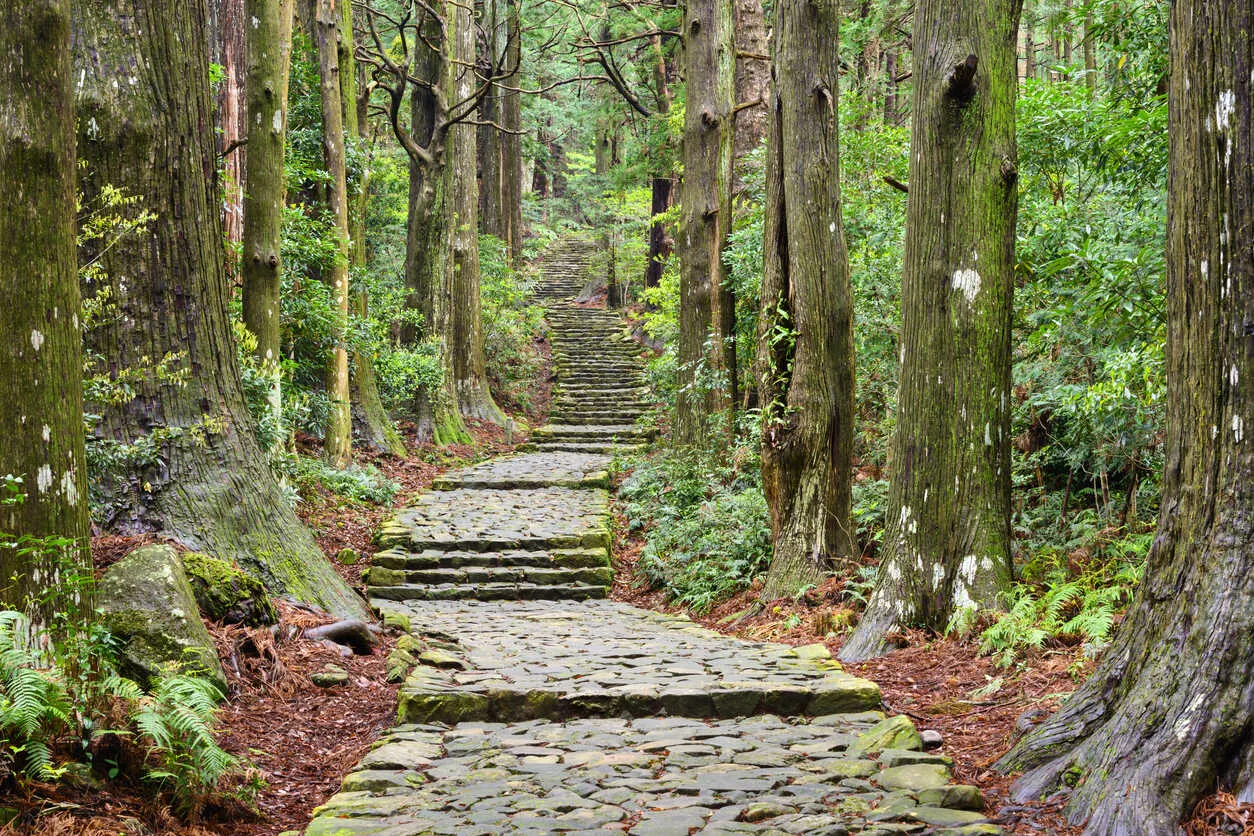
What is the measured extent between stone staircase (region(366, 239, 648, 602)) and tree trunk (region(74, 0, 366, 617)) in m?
4.11

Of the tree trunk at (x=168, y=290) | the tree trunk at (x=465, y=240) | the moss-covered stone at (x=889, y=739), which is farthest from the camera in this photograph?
the tree trunk at (x=465, y=240)

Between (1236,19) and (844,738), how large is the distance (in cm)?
339

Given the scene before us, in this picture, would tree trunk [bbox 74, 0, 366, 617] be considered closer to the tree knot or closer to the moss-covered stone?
the moss-covered stone

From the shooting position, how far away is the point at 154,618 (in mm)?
4859

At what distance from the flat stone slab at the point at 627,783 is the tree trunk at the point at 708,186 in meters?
8.42

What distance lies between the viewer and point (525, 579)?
11.3m

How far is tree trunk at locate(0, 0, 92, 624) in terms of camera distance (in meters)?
3.64

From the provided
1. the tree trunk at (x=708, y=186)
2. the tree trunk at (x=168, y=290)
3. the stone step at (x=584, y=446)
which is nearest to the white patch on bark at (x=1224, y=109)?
the tree trunk at (x=168, y=290)

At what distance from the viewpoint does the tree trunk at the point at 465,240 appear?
18.7m

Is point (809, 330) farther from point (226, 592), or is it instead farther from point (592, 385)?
point (592, 385)

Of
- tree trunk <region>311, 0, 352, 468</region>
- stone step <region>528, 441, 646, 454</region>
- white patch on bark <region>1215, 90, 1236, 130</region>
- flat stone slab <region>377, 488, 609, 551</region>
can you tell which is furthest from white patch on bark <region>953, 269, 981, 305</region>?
stone step <region>528, 441, 646, 454</region>

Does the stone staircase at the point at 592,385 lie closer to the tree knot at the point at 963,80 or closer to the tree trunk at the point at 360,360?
the tree trunk at the point at 360,360

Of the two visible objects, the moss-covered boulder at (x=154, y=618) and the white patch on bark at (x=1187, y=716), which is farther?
the moss-covered boulder at (x=154, y=618)

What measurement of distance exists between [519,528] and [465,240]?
9.06m
